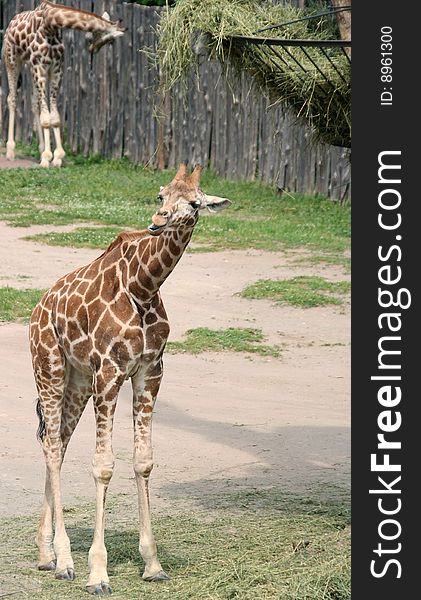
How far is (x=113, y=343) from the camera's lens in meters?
5.59

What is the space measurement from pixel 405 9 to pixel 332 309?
687 cm

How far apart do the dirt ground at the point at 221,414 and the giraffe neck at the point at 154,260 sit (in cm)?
159

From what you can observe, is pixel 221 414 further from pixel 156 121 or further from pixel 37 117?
pixel 37 117

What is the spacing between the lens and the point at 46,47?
58.7 feet

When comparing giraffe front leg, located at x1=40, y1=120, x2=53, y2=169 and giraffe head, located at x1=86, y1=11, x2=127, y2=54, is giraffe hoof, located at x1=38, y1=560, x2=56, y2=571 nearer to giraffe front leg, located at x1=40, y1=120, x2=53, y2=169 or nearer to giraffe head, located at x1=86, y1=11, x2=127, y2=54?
giraffe head, located at x1=86, y1=11, x2=127, y2=54

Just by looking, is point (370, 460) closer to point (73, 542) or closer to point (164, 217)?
point (164, 217)

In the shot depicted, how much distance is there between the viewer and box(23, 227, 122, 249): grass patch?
13375 mm

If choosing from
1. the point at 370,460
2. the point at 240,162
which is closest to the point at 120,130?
the point at 240,162

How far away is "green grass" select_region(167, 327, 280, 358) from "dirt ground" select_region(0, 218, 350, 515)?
11 centimetres

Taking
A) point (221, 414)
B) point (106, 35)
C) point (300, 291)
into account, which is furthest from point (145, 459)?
point (106, 35)

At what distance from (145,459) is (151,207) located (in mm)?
10119

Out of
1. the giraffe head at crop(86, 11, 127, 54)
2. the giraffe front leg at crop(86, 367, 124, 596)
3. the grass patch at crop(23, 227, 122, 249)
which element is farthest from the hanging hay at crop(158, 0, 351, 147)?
the giraffe head at crop(86, 11, 127, 54)

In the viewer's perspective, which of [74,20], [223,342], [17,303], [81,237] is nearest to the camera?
[223,342]

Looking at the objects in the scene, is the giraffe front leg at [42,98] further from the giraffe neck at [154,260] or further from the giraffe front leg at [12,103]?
the giraffe neck at [154,260]
